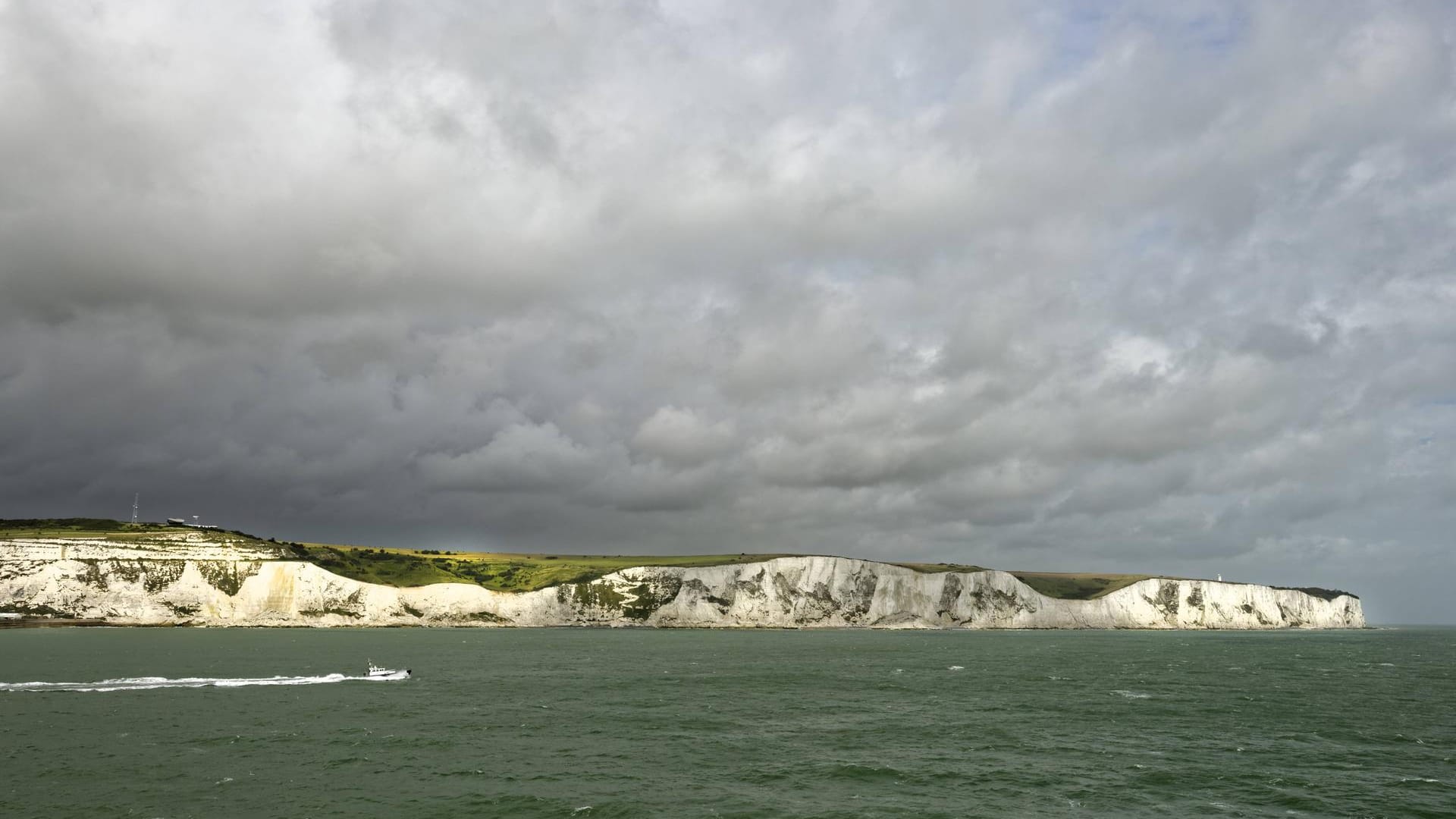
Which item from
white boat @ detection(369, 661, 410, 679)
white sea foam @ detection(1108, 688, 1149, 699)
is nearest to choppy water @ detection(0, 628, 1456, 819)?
white sea foam @ detection(1108, 688, 1149, 699)

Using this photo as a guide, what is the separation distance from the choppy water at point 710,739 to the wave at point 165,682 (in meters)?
0.45

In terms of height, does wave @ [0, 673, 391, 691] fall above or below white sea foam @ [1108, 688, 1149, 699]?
below

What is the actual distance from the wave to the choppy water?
0.45 meters

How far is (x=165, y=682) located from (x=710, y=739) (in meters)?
50.2

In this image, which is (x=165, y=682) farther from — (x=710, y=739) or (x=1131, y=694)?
(x=1131, y=694)

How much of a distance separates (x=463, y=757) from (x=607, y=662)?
190ft

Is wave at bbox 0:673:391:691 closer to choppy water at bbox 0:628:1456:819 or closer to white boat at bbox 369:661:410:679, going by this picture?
choppy water at bbox 0:628:1456:819

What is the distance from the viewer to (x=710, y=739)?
A: 50.4 metres

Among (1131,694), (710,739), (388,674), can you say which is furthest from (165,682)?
(1131,694)

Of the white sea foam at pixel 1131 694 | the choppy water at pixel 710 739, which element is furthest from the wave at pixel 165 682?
the white sea foam at pixel 1131 694

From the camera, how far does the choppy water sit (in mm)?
36594

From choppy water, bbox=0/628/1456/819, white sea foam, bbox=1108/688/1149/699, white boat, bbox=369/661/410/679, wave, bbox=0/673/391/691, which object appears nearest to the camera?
choppy water, bbox=0/628/1456/819

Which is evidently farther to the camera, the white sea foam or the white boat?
the white boat

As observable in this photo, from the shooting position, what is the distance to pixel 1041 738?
51875 mm
